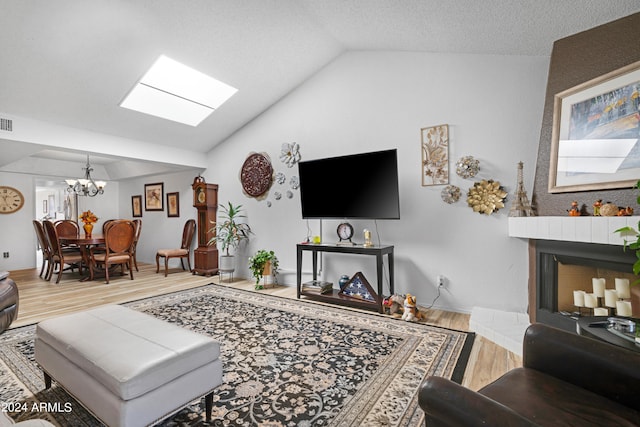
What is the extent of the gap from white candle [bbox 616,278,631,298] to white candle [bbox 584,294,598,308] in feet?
0.49

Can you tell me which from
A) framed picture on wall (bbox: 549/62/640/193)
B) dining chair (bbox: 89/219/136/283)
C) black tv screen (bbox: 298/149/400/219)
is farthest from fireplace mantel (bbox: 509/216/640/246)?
dining chair (bbox: 89/219/136/283)

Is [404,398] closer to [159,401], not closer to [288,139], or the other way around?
[159,401]

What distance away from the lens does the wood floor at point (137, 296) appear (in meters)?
2.14

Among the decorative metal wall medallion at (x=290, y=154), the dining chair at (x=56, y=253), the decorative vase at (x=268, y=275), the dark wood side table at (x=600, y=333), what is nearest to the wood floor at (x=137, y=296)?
the decorative vase at (x=268, y=275)

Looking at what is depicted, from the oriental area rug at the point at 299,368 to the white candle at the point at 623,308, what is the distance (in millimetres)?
990

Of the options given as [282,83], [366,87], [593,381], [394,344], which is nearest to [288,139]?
[282,83]

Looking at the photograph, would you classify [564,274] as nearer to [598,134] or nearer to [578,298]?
[578,298]

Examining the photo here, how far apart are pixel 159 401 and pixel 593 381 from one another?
1.77 m

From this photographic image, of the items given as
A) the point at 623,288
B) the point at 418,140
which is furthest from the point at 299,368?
the point at 418,140

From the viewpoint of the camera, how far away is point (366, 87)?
3879 millimetres

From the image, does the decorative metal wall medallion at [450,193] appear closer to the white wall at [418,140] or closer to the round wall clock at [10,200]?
the white wall at [418,140]

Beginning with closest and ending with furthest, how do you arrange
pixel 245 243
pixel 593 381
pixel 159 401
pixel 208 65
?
pixel 593 381
pixel 159 401
pixel 208 65
pixel 245 243

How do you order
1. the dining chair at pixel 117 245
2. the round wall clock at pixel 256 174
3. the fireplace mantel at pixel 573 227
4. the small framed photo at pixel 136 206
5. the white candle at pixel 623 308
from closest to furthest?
the fireplace mantel at pixel 573 227
the white candle at pixel 623 308
the round wall clock at pixel 256 174
the dining chair at pixel 117 245
the small framed photo at pixel 136 206

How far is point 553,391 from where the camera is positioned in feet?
3.82
